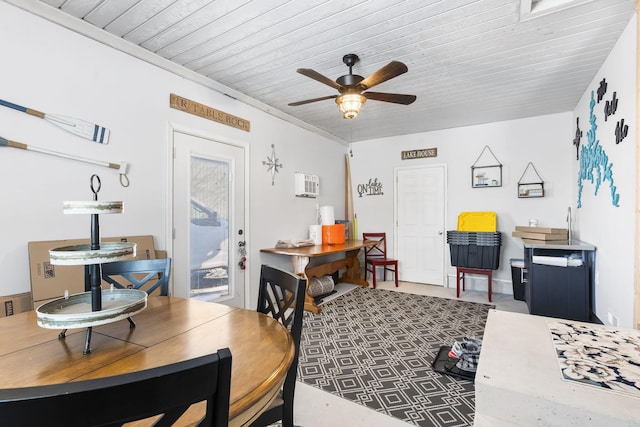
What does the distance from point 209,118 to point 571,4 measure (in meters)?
3.18

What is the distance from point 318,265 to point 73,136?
3245 millimetres

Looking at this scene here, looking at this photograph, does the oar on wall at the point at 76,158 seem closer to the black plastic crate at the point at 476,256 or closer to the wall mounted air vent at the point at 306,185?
the wall mounted air vent at the point at 306,185

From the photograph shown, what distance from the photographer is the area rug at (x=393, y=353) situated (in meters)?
2.07

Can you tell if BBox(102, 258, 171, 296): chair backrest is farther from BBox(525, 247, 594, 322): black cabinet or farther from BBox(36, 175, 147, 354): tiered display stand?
BBox(525, 247, 594, 322): black cabinet

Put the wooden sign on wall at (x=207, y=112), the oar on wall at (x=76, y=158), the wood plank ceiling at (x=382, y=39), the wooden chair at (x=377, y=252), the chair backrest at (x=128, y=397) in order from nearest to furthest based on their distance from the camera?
the chair backrest at (x=128, y=397), the oar on wall at (x=76, y=158), the wood plank ceiling at (x=382, y=39), the wooden sign on wall at (x=207, y=112), the wooden chair at (x=377, y=252)

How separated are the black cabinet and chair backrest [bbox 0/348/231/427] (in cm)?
387

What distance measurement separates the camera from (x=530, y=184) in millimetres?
4621

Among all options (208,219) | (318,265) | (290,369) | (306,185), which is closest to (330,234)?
(318,265)

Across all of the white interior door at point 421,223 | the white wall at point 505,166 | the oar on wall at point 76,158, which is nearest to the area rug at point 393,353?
the white interior door at point 421,223

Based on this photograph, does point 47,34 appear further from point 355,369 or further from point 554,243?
point 554,243

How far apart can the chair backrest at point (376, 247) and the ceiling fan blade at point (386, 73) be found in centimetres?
343

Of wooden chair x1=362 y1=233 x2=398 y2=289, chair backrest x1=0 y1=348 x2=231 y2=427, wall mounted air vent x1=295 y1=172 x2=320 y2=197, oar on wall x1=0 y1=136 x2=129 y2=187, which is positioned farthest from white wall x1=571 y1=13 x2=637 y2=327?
oar on wall x1=0 y1=136 x2=129 y2=187

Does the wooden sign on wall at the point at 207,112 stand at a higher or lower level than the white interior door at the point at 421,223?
higher

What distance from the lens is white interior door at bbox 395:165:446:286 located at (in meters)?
5.34
